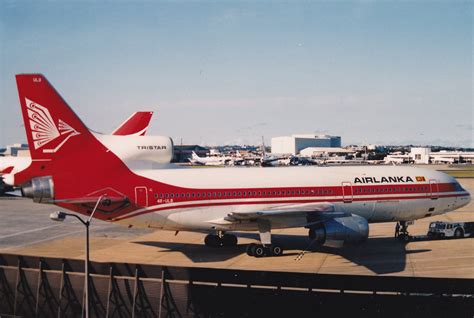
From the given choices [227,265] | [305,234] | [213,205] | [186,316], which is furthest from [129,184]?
[305,234]

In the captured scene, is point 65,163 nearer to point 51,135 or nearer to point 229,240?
point 51,135

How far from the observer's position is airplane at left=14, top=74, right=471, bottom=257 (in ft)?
108

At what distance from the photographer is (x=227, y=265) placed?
33688 millimetres

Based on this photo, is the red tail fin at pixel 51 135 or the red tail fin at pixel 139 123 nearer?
the red tail fin at pixel 51 135

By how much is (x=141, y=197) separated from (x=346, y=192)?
48.5 feet

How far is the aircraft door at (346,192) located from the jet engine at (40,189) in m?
20.2

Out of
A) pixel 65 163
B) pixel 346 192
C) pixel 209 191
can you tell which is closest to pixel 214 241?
pixel 209 191

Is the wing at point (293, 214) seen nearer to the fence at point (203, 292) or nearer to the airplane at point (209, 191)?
the airplane at point (209, 191)

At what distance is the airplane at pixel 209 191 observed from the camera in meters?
33.0

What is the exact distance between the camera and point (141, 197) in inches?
1367

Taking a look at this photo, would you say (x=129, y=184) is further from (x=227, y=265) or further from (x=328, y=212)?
(x=328, y=212)

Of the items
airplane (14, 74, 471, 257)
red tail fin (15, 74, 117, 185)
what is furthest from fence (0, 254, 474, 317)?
red tail fin (15, 74, 117, 185)

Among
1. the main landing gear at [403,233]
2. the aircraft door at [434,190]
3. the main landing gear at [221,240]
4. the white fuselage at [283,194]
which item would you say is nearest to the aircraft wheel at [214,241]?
the main landing gear at [221,240]

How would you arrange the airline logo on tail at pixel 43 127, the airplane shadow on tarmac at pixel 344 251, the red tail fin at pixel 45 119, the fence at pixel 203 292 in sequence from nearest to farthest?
the fence at pixel 203 292
the red tail fin at pixel 45 119
the airline logo on tail at pixel 43 127
the airplane shadow on tarmac at pixel 344 251
